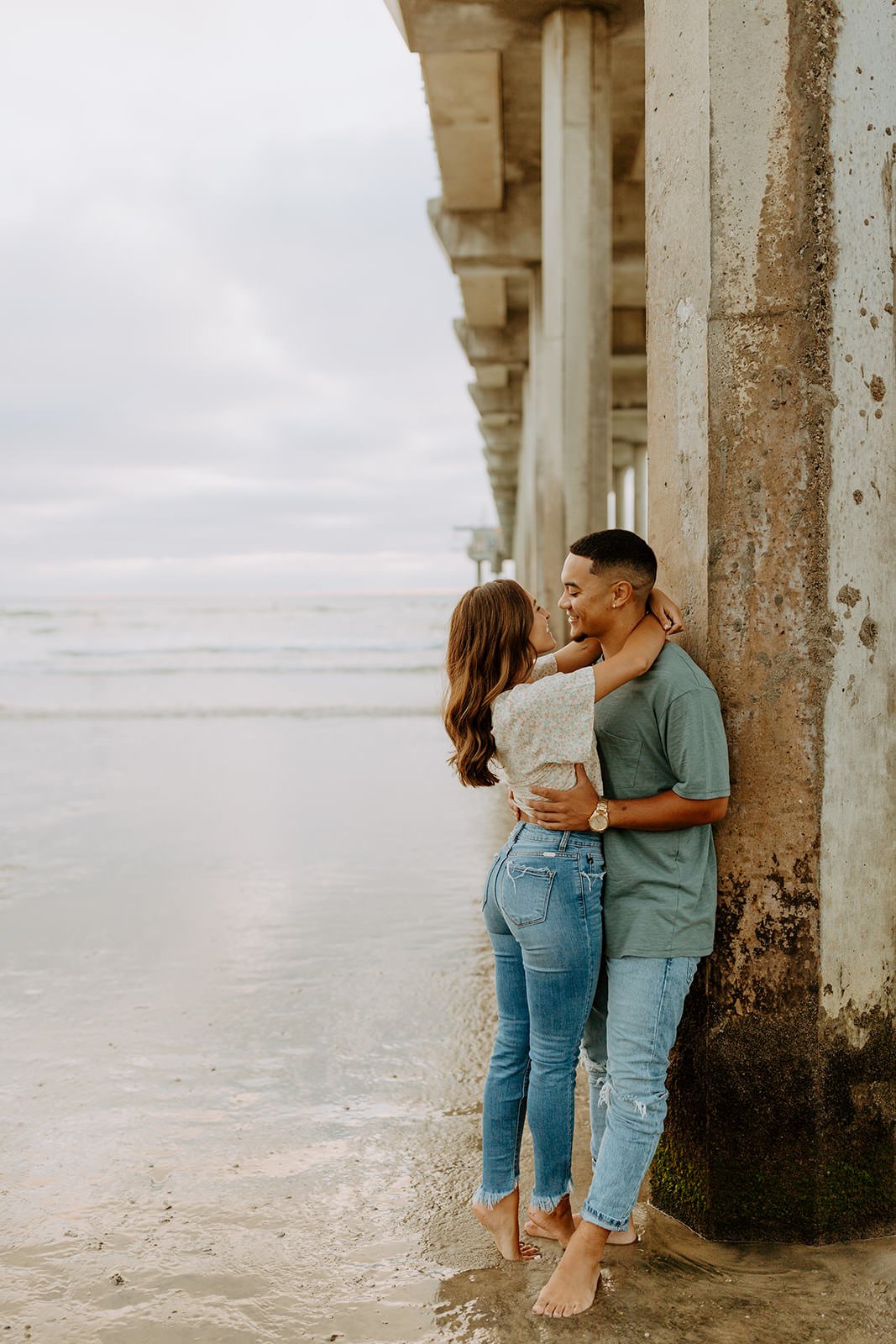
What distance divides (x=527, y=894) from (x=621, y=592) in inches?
32.3

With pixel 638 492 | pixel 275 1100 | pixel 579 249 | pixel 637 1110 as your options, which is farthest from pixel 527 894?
pixel 638 492

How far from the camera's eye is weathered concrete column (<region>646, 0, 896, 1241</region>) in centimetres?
321

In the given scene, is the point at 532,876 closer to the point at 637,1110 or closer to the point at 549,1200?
the point at 637,1110

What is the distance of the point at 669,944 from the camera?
3154 millimetres

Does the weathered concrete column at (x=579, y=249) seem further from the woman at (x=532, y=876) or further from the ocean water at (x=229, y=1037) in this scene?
the woman at (x=532, y=876)

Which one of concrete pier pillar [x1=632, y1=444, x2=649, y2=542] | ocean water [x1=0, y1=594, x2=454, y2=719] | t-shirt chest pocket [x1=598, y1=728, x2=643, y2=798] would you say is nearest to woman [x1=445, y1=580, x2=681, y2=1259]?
t-shirt chest pocket [x1=598, y1=728, x2=643, y2=798]

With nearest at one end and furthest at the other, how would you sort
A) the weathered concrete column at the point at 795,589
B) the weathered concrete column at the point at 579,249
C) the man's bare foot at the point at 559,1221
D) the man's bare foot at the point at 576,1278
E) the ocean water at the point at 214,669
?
the man's bare foot at the point at 576,1278 → the weathered concrete column at the point at 795,589 → the man's bare foot at the point at 559,1221 → the weathered concrete column at the point at 579,249 → the ocean water at the point at 214,669

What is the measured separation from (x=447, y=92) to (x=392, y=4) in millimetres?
2177

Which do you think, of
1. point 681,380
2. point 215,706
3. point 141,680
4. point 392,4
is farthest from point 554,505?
point 141,680

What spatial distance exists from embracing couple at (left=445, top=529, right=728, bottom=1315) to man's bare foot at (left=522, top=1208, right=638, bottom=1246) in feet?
0.04

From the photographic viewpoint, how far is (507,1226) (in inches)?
130

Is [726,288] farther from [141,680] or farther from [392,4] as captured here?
[141,680]

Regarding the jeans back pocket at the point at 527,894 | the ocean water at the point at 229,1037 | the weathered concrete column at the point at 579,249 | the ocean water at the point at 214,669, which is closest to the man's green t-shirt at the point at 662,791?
the jeans back pocket at the point at 527,894

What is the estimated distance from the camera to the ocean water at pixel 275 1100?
3059 millimetres
